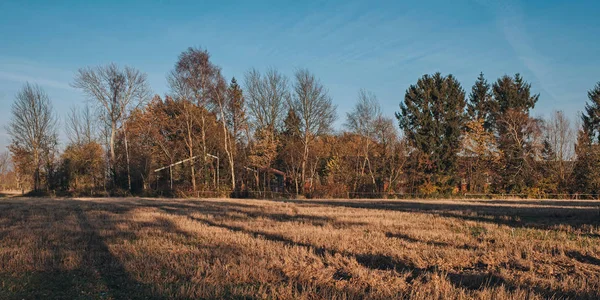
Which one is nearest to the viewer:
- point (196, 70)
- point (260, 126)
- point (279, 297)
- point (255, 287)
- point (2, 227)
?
point (279, 297)

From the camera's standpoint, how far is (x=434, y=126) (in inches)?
1847

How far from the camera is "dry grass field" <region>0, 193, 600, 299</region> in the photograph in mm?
5895

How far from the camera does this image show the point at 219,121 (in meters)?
48.4

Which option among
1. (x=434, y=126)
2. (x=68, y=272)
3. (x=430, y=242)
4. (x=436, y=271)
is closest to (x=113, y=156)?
(x=434, y=126)

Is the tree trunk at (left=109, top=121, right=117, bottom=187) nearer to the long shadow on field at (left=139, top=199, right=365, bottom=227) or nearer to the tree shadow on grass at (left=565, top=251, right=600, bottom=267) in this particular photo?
the long shadow on field at (left=139, top=199, right=365, bottom=227)

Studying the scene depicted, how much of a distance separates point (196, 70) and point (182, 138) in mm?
10528

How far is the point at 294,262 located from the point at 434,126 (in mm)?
42685

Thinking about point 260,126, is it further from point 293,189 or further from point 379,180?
point 379,180

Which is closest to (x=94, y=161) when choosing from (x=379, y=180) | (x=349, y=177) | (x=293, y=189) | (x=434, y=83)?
(x=293, y=189)

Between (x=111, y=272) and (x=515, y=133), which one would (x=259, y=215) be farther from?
(x=515, y=133)

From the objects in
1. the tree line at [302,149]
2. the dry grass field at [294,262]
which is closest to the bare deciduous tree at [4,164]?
the tree line at [302,149]

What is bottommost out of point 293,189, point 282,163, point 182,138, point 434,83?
point 293,189

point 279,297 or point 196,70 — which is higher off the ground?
point 196,70

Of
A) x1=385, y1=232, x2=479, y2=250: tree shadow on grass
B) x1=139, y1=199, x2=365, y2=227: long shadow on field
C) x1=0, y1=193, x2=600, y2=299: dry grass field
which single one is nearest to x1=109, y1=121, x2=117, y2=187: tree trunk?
x1=139, y1=199, x2=365, y2=227: long shadow on field
